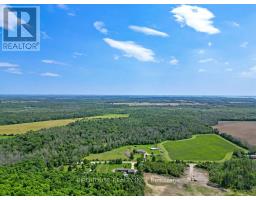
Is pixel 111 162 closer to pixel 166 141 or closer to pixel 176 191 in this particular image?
pixel 176 191

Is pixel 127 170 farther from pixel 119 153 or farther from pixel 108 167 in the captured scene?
pixel 119 153

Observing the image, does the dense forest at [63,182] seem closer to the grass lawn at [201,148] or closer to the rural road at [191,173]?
the rural road at [191,173]

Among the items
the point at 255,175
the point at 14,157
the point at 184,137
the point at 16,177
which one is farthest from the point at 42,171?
the point at 184,137

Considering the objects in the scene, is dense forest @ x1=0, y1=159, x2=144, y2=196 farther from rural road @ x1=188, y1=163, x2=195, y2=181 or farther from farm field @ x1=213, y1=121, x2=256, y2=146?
farm field @ x1=213, y1=121, x2=256, y2=146

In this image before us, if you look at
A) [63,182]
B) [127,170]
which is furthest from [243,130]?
[63,182]

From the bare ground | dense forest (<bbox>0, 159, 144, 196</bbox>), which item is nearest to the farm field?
the bare ground
